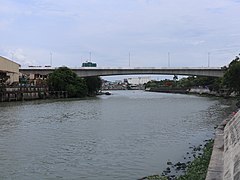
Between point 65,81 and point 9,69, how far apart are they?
13.7 metres

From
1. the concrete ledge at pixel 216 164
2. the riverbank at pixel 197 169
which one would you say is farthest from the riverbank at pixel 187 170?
the concrete ledge at pixel 216 164

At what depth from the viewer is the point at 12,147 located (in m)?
21.3

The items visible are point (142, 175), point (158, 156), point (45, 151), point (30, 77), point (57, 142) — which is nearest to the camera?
point (142, 175)

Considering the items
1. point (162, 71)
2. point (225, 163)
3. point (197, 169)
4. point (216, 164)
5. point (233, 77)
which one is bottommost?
point (197, 169)

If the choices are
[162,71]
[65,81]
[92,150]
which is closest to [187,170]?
[92,150]

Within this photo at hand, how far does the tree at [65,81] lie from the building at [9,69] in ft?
29.1

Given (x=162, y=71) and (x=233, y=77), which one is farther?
(x=162, y=71)

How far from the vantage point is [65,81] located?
97438 millimetres

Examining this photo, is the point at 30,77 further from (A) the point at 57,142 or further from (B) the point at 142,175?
(B) the point at 142,175

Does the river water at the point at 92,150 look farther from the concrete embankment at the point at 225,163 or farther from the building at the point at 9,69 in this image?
the building at the point at 9,69

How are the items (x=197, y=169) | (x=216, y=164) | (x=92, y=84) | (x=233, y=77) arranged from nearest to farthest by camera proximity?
(x=216, y=164), (x=197, y=169), (x=233, y=77), (x=92, y=84)

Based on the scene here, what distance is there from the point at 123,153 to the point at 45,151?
3992mm

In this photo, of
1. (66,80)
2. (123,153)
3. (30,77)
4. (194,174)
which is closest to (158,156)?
(123,153)

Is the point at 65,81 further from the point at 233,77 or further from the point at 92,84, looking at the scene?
the point at 233,77
